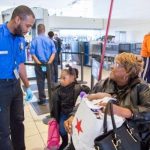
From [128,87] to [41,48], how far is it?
273cm

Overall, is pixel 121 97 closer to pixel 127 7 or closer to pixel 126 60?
pixel 126 60

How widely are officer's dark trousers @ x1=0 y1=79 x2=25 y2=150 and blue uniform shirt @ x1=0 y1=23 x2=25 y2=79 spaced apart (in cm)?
8

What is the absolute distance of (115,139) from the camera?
1.22m

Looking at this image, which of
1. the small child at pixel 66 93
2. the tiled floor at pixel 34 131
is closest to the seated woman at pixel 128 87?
the small child at pixel 66 93

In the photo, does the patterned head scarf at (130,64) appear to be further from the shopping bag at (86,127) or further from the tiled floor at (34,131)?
the tiled floor at (34,131)

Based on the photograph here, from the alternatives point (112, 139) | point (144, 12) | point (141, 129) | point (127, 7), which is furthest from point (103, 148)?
point (127, 7)

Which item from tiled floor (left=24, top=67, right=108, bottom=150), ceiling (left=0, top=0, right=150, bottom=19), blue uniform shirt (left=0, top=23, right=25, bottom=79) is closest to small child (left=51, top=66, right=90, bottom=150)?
blue uniform shirt (left=0, top=23, right=25, bottom=79)

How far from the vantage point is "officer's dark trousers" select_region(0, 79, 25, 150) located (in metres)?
1.82

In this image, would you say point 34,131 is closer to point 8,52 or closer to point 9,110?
point 9,110

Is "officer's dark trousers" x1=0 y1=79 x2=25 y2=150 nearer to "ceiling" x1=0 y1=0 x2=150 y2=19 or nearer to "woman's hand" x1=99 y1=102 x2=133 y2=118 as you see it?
"woman's hand" x1=99 y1=102 x2=133 y2=118

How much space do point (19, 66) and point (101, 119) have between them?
1.07 metres

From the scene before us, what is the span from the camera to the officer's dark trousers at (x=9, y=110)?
1819 millimetres

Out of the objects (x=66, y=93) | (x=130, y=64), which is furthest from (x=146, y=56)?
(x=130, y=64)

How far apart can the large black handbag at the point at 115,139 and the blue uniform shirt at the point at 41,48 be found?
2.97m
